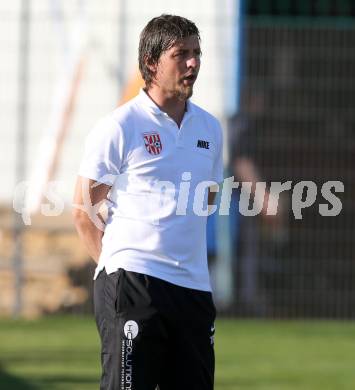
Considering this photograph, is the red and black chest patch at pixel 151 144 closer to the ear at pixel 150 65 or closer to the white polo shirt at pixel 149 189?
the white polo shirt at pixel 149 189

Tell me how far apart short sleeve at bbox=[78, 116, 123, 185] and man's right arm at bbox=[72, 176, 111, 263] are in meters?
0.05

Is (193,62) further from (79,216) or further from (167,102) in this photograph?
(79,216)

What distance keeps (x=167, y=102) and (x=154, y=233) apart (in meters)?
0.47

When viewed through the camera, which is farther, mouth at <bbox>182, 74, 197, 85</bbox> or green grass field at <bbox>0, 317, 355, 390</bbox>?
green grass field at <bbox>0, 317, 355, 390</bbox>

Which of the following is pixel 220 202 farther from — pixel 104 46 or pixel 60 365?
pixel 60 365

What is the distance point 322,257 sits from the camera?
12977 mm

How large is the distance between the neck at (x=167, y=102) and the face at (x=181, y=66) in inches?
1.9

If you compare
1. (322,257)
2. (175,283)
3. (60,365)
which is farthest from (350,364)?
(175,283)

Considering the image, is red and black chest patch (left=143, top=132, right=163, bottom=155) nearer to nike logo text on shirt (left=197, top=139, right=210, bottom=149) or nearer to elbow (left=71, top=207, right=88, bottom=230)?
nike logo text on shirt (left=197, top=139, right=210, bottom=149)

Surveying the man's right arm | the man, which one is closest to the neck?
the man

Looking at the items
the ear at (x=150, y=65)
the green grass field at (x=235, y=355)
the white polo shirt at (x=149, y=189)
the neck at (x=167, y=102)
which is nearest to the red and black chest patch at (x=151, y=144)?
the white polo shirt at (x=149, y=189)

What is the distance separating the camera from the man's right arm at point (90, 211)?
190 inches

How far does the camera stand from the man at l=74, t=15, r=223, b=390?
15.5 feet

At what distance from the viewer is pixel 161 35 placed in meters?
4.76
